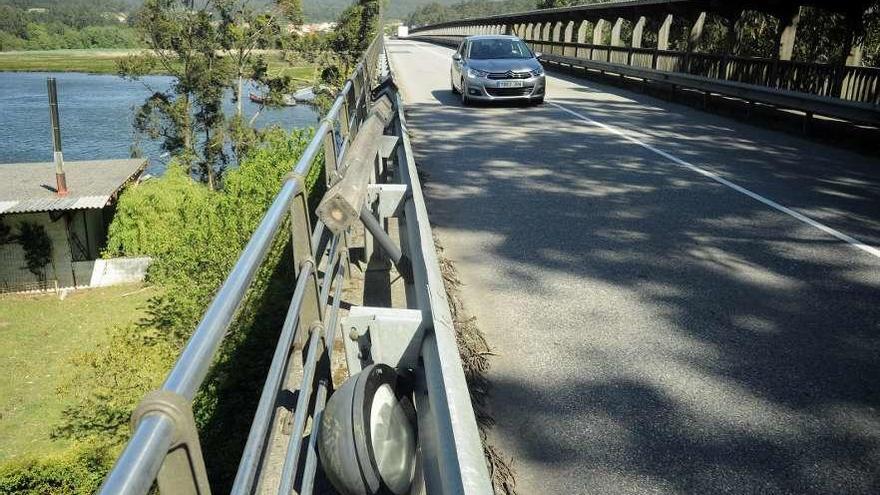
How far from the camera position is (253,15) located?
6325 cm

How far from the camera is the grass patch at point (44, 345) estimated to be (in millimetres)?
28891

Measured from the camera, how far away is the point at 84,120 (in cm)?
9494

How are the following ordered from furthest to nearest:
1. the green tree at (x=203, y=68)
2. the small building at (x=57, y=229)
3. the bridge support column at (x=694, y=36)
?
1. the green tree at (x=203, y=68)
2. the small building at (x=57, y=229)
3. the bridge support column at (x=694, y=36)

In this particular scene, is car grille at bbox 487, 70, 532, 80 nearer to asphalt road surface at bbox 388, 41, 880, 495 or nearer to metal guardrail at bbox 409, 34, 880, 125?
metal guardrail at bbox 409, 34, 880, 125

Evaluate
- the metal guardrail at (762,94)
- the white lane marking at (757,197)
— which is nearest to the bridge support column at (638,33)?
the metal guardrail at (762,94)

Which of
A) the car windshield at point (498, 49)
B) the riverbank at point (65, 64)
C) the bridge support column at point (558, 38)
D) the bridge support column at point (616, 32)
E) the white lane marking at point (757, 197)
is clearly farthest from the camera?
the riverbank at point (65, 64)

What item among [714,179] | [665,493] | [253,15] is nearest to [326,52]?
[253,15]

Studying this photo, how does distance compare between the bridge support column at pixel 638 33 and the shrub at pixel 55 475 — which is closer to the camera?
the shrub at pixel 55 475

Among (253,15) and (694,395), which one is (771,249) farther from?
(253,15)

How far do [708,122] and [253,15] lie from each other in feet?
184

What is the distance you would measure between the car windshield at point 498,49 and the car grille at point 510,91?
1.66 meters

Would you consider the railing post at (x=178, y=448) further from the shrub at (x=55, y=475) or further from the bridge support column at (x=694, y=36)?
the bridge support column at (x=694, y=36)

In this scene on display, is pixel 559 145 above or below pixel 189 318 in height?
above

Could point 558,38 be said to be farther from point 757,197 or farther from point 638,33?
point 757,197
